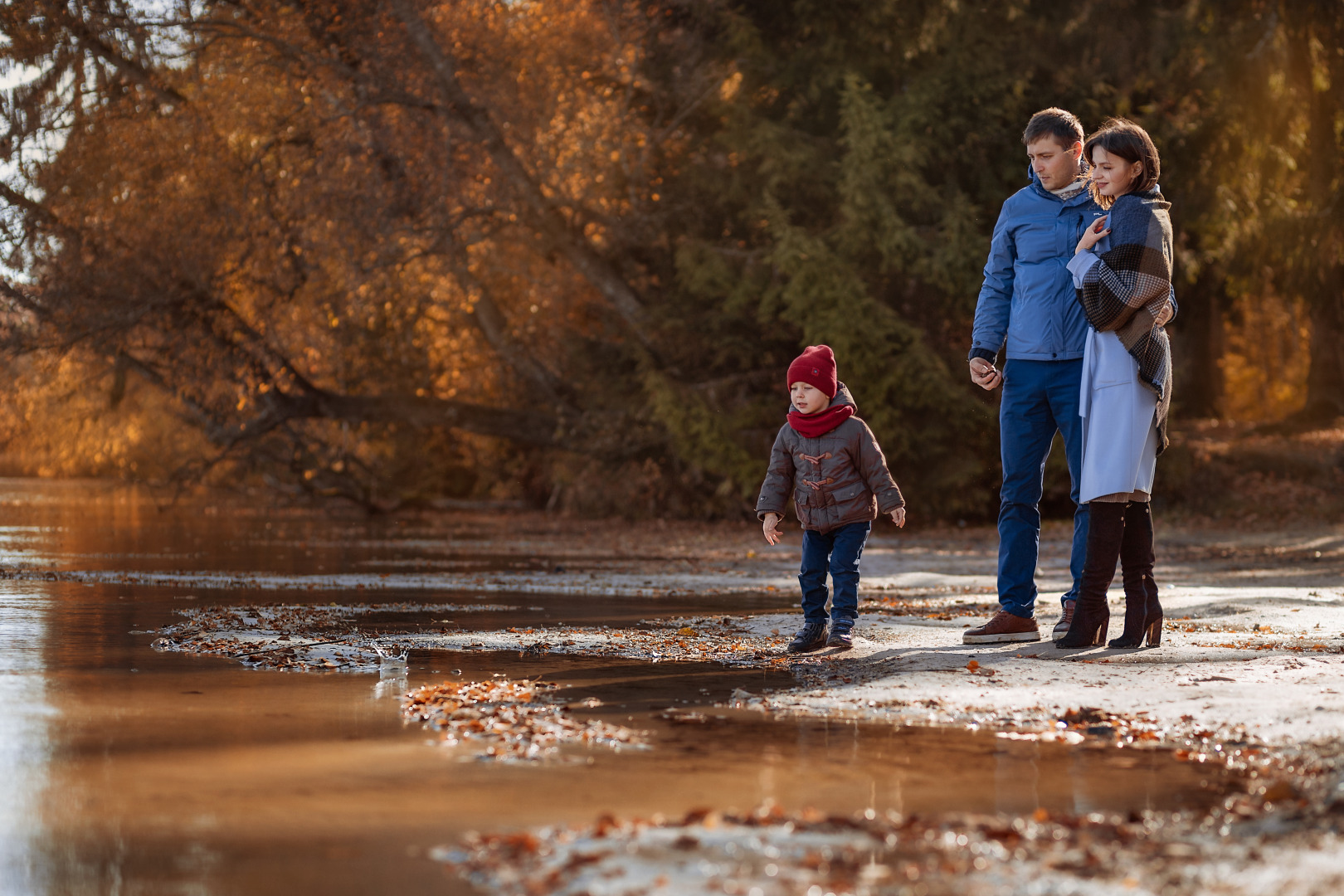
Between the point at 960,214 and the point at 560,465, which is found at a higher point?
the point at 960,214

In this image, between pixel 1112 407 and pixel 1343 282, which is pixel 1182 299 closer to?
pixel 1343 282

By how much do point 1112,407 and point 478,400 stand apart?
2467 cm

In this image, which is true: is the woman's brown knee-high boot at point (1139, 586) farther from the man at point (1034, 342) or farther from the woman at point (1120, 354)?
the man at point (1034, 342)

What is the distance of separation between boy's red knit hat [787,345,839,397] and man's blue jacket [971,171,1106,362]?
0.75m

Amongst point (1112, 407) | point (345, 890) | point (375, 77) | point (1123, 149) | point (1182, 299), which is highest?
point (375, 77)

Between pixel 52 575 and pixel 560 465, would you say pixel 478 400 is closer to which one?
pixel 560 465

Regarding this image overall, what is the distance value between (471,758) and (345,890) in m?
1.42

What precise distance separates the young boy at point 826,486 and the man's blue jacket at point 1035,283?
0.78 m

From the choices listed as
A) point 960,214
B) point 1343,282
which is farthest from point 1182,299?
point 960,214

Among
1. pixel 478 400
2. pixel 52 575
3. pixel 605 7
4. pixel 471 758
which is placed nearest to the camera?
pixel 471 758

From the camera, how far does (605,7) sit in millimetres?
21125

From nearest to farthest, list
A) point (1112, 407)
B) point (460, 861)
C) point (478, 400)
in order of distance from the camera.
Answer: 1. point (460, 861)
2. point (1112, 407)
3. point (478, 400)

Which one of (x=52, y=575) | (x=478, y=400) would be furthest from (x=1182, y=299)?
(x=52, y=575)

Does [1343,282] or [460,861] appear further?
[1343,282]
